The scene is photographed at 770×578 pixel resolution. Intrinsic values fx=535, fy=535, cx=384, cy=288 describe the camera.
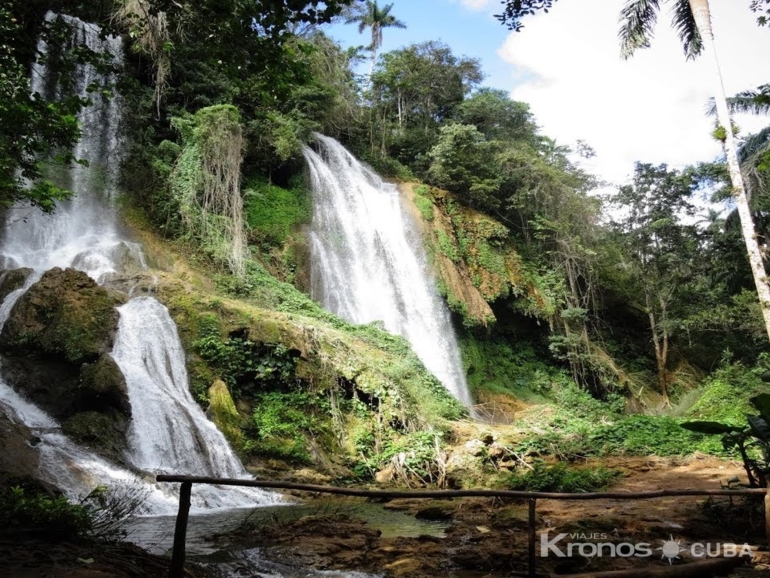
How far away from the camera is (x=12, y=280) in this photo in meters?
11.4

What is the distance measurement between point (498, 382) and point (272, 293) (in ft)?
33.0

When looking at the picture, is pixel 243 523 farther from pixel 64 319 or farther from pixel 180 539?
pixel 64 319

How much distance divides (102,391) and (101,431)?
745mm

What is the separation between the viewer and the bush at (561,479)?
8.66m

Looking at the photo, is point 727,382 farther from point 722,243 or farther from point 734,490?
point 734,490

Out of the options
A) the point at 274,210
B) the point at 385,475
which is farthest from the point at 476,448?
the point at 274,210

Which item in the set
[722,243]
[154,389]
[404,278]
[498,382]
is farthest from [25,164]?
[722,243]

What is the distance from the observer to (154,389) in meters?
9.51

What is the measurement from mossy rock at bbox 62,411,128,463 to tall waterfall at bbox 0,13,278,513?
0.15m

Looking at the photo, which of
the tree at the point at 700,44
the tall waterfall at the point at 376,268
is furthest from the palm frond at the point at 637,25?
the tall waterfall at the point at 376,268

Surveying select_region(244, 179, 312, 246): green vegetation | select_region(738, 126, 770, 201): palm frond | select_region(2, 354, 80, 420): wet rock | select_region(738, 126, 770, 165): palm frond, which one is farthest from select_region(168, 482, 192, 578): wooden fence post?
select_region(738, 126, 770, 165): palm frond

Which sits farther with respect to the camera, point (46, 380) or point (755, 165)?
point (755, 165)

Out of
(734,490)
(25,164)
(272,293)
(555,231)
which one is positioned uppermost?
(555,231)

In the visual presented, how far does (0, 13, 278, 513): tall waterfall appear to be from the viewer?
7.48 metres
